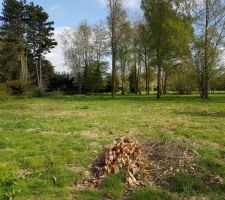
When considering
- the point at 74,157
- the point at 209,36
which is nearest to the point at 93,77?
the point at 209,36

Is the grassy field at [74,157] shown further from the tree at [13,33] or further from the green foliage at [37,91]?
the tree at [13,33]

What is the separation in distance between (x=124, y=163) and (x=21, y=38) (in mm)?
50796

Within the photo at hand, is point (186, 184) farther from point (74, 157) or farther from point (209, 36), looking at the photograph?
point (209, 36)

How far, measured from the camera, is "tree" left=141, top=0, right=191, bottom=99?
133 ft

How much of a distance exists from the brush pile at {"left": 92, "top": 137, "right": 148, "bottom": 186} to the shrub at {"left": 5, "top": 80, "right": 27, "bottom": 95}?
4136 centimetres

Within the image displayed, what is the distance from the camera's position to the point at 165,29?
40.7 meters

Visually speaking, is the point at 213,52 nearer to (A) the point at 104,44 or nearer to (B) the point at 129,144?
(A) the point at 104,44

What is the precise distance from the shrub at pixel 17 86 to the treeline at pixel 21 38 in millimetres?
135

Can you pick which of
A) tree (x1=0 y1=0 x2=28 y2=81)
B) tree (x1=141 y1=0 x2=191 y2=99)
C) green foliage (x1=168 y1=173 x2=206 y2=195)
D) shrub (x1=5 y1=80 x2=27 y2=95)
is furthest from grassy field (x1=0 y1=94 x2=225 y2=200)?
tree (x1=0 y1=0 x2=28 y2=81)

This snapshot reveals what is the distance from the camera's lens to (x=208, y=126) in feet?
48.5

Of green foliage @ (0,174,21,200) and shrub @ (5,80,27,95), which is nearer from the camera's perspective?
green foliage @ (0,174,21,200)

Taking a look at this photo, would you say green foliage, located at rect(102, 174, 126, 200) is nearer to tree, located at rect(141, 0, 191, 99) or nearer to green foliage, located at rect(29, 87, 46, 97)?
tree, located at rect(141, 0, 191, 99)

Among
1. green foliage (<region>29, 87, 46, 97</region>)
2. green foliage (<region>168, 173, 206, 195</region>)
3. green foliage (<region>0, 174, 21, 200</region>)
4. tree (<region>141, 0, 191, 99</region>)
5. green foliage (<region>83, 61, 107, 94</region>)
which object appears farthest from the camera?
green foliage (<region>83, 61, 107, 94</region>)

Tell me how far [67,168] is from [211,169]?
3210 millimetres
